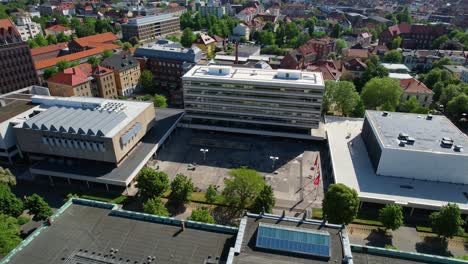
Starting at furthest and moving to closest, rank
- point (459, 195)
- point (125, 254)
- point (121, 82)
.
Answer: point (121, 82)
point (459, 195)
point (125, 254)

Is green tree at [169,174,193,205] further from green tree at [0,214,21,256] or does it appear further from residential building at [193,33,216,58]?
residential building at [193,33,216,58]

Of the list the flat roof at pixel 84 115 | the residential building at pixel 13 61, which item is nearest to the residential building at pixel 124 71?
the residential building at pixel 13 61

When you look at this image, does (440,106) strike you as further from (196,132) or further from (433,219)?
(196,132)

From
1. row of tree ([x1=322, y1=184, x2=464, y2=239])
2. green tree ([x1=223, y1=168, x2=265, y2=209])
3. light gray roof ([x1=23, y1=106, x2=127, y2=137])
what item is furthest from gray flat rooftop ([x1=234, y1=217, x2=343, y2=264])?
light gray roof ([x1=23, y1=106, x2=127, y2=137])

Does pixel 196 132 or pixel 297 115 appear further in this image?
pixel 196 132

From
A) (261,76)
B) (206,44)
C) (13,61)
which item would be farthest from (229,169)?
(206,44)

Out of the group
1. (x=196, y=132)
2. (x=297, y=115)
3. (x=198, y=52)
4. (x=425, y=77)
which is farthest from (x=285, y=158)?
(x=425, y=77)
